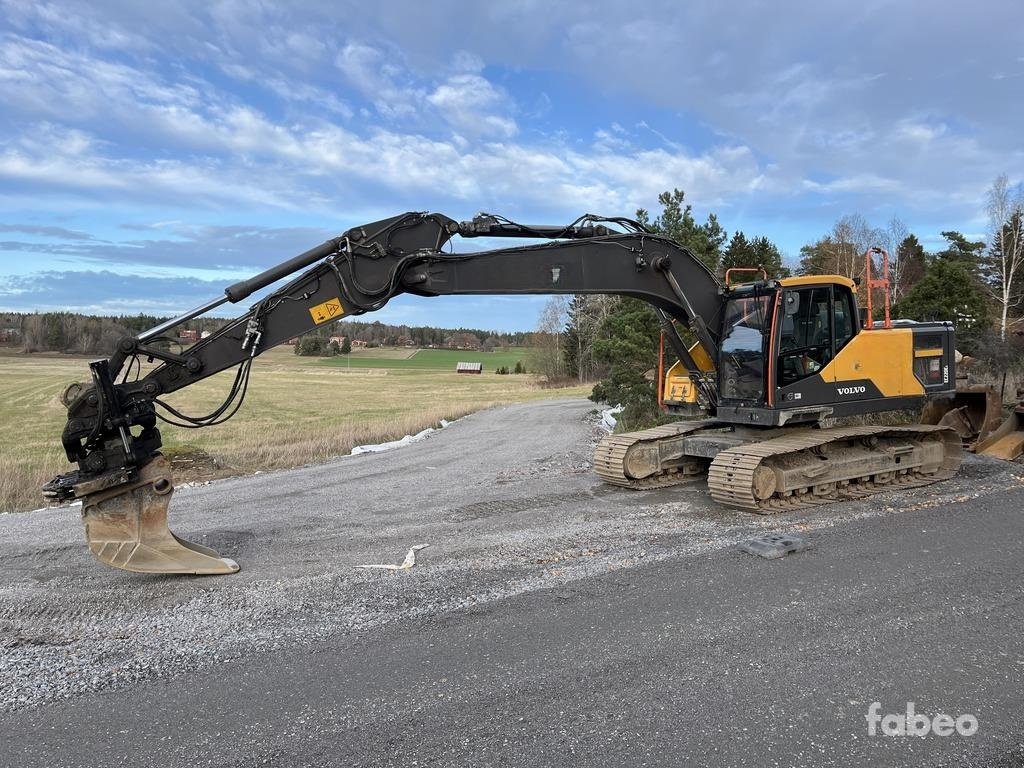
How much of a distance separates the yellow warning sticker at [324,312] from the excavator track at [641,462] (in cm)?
450

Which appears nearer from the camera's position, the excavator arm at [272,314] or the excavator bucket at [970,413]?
the excavator arm at [272,314]

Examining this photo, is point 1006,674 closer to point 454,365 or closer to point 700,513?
point 700,513

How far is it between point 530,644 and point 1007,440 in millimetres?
10696

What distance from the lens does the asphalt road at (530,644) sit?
3609 millimetres

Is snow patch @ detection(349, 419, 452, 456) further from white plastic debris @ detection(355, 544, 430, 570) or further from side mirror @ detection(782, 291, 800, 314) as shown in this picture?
side mirror @ detection(782, 291, 800, 314)

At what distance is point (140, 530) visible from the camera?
19.9 feet

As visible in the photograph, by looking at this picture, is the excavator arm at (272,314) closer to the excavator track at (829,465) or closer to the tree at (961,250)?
the excavator track at (829,465)

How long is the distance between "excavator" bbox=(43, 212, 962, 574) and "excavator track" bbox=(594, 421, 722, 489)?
0.07ft

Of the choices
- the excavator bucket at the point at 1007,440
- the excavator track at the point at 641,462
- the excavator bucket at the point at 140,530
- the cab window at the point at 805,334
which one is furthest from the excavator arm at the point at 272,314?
the excavator bucket at the point at 1007,440

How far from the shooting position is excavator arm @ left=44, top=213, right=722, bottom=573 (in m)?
5.97

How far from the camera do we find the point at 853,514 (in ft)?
27.0

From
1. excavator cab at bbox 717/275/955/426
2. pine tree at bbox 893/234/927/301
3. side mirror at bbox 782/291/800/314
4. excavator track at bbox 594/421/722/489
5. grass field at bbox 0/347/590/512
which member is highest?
pine tree at bbox 893/234/927/301

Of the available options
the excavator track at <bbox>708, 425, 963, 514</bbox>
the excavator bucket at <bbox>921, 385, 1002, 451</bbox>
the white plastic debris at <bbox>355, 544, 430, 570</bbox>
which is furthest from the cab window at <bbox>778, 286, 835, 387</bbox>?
the white plastic debris at <bbox>355, 544, 430, 570</bbox>

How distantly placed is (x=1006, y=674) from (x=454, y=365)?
96287mm
